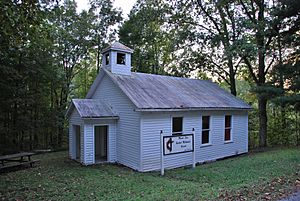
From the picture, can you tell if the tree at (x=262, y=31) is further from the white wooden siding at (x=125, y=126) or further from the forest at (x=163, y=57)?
the white wooden siding at (x=125, y=126)

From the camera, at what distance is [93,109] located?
12773 mm

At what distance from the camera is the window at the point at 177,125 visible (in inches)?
493

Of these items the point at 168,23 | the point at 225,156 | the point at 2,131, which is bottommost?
the point at 225,156

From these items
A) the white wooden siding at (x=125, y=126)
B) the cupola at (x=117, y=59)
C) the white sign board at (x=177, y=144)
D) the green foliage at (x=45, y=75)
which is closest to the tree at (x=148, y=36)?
the green foliage at (x=45, y=75)

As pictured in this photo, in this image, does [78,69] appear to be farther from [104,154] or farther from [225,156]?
[225,156]

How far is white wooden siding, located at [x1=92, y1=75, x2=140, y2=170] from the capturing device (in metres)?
11.4

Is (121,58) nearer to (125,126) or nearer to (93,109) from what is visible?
(93,109)

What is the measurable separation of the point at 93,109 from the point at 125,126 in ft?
6.35

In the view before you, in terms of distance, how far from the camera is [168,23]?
2152cm

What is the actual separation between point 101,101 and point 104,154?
3.27 meters

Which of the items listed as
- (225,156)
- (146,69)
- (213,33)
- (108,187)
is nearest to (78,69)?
(146,69)

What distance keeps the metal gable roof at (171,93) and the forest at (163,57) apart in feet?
8.11

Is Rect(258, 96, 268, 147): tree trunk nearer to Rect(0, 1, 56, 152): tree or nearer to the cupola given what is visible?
the cupola

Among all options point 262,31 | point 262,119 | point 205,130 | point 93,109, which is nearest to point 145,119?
point 93,109
